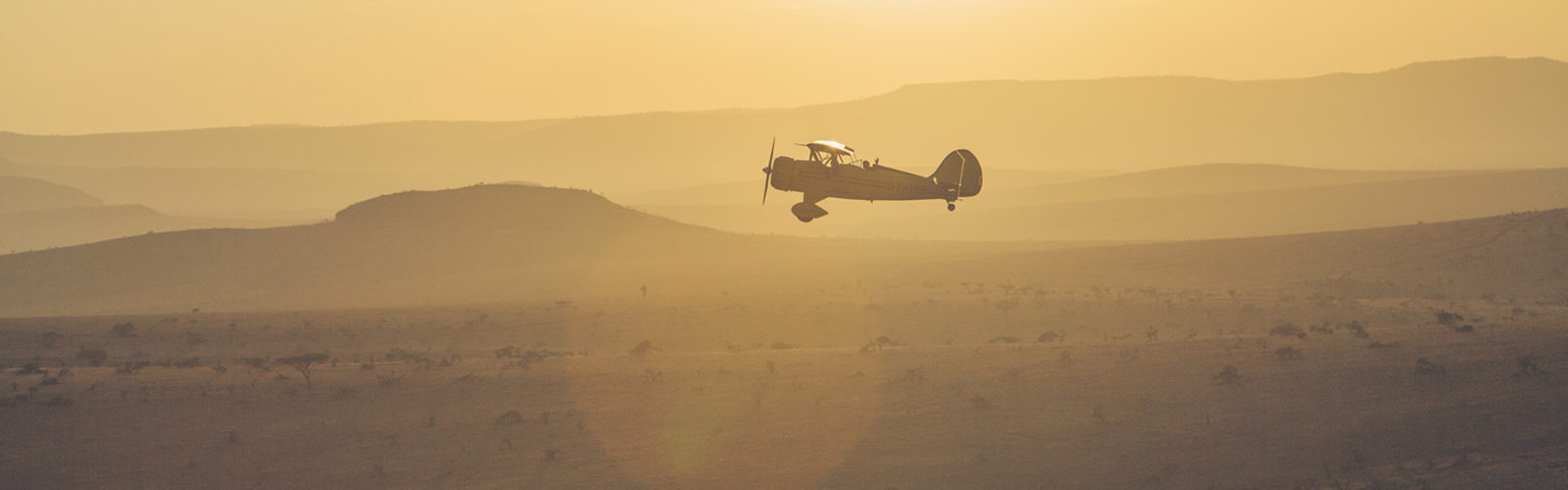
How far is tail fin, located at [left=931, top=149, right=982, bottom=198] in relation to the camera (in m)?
32.2

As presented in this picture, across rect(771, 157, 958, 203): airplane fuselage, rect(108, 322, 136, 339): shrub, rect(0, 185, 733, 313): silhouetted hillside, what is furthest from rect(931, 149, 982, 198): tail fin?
rect(0, 185, 733, 313): silhouetted hillside

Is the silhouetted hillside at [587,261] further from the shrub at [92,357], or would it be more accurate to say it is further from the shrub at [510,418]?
the shrub at [510,418]

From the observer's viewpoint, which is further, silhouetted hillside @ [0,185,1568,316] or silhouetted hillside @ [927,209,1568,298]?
silhouetted hillside @ [0,185,1568,316]

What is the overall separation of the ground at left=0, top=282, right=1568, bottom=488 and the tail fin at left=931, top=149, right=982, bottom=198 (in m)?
4.66

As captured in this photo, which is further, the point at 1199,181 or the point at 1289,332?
the point at 1199,181

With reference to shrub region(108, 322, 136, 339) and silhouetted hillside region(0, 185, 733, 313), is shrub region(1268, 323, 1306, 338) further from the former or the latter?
silhouetted hillside region(0, 185, 733, 313)

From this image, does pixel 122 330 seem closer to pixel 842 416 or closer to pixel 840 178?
pixel 840 178

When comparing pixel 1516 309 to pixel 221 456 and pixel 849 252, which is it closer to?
pixel 221 456

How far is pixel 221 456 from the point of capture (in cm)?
2714

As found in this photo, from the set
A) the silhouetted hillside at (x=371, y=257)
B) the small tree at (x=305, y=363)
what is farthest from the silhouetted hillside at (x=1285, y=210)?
the small tree at (x=305, y=363)

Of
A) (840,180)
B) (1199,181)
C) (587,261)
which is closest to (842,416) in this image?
(840,180)

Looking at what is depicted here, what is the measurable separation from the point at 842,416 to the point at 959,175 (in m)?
6.76

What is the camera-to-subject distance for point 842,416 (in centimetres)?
2953

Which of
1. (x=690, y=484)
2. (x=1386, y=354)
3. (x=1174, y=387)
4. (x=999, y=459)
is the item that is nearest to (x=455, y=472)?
(x=690, y=484)
